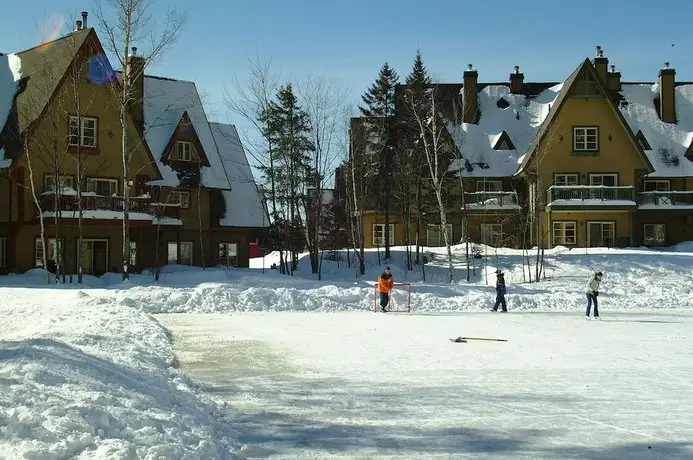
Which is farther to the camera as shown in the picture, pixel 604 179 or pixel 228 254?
pixel 604 179

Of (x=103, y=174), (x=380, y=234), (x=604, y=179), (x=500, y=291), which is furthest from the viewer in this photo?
(x=380, y=234)

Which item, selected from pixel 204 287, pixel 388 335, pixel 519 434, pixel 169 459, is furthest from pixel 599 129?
pixel 169 459

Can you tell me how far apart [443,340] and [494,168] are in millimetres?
31057

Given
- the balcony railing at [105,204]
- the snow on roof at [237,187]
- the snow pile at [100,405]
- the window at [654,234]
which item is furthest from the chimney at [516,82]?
the snow pile at [100,405]

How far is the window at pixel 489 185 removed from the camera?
45.7m

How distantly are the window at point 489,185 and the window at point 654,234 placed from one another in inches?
384

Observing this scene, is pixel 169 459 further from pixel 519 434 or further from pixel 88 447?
pixel 519 434

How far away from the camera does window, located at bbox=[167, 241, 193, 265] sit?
39875mm

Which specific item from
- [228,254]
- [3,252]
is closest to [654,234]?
[228,254]

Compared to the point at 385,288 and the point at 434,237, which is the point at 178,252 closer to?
the point at 434,237

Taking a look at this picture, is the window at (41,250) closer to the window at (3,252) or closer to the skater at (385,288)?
the window at (3,252)

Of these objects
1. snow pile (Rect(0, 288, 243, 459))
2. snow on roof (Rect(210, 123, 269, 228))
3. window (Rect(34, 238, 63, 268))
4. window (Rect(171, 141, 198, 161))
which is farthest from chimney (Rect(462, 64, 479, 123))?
snow pile (Rect(0, 288, 243, 459))

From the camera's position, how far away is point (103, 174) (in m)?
36.1

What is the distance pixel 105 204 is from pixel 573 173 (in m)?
28.1
